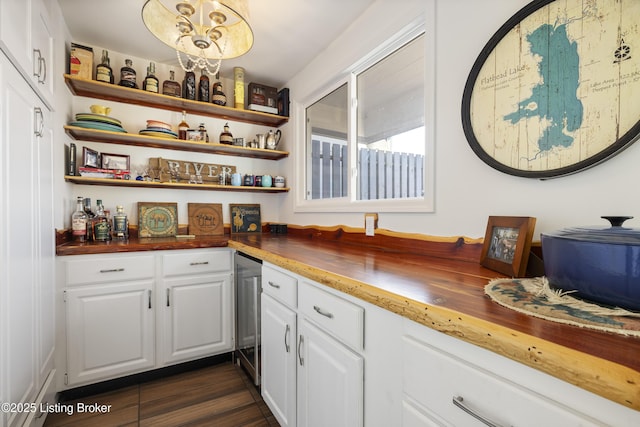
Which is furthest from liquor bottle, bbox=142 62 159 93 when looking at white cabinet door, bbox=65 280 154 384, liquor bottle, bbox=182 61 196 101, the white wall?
the white wall

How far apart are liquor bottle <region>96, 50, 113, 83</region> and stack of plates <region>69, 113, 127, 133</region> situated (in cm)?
28

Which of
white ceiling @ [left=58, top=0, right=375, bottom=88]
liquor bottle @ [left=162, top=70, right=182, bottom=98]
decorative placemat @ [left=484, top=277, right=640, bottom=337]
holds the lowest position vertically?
decorative placemat @ [left=484, top=277, right=640, bottom=337]

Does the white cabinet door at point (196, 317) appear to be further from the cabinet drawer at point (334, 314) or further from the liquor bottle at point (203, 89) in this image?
the liquor bottle at point (203, 89)

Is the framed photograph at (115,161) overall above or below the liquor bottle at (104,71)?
below

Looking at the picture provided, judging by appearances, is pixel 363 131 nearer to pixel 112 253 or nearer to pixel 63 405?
pixel 112 253

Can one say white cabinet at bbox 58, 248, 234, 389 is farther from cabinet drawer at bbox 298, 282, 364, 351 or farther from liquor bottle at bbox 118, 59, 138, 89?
liquor bottle at bbox 118, 59, 138, 89

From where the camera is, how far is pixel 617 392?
40 centimetres

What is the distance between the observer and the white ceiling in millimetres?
1757

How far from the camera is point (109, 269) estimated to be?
1.80m

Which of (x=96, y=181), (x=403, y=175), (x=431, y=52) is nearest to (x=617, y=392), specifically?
(x=431, y=52)

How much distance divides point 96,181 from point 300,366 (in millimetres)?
1902

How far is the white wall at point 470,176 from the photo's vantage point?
2.88 feet

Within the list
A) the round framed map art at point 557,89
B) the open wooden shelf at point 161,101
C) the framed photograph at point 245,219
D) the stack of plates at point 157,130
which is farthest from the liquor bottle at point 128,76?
the round framed map art at point 557,89

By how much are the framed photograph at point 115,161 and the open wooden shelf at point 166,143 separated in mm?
114
